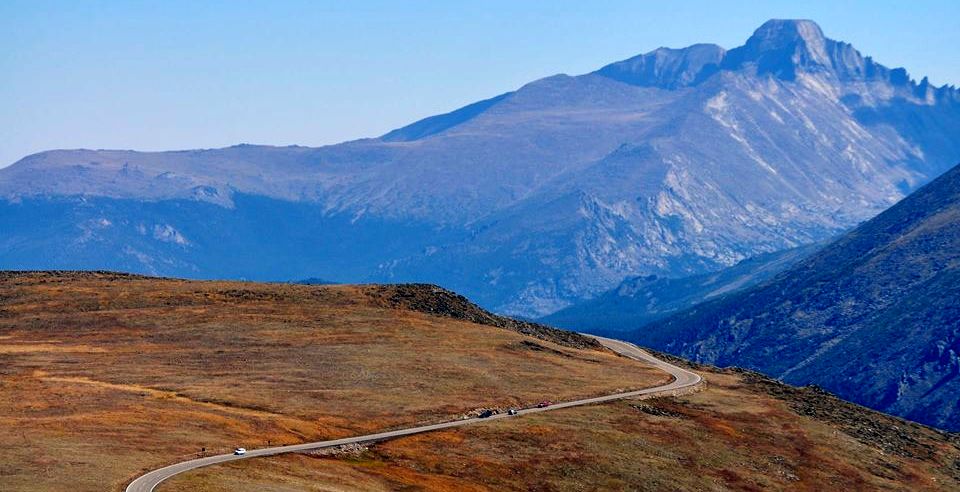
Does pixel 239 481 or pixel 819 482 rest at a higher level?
pixel 239 481

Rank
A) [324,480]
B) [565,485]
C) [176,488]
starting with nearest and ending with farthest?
[176,488] < [324,480] < [565,485]

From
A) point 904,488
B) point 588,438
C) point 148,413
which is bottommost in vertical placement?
point 904,488

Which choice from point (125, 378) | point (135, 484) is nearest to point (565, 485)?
point (135, 484)

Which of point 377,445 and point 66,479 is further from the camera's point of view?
point 377,445

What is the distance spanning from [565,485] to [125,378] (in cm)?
6628

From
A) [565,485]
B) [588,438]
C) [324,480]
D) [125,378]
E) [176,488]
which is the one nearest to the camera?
[176,488]

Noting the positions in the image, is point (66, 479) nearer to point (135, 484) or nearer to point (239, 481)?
point (135, 484)

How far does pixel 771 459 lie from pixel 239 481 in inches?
3264

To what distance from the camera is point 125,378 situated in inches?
7835

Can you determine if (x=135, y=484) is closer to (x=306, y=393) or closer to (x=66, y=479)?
(x=66, y=479)

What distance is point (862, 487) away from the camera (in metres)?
192

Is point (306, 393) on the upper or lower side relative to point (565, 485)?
upper

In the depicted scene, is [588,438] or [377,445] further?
[588,438]

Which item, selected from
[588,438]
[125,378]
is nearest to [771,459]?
[588,438]
